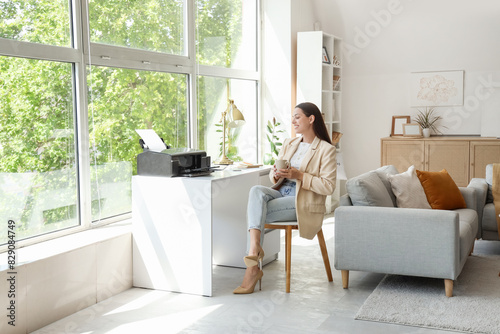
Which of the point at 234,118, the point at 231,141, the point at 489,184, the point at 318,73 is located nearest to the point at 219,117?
the point at 231,141

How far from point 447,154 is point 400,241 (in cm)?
357

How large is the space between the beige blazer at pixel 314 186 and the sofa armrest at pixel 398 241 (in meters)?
0.16

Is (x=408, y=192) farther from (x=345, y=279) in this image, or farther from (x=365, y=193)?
(x=345, y=279)

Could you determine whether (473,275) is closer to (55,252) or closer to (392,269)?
(392,269)

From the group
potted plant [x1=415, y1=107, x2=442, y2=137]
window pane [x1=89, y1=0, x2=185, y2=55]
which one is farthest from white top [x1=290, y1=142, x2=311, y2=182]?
potted plant [x1=415, y1=107, x2=442, y2=137]

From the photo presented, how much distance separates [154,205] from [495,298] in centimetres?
231

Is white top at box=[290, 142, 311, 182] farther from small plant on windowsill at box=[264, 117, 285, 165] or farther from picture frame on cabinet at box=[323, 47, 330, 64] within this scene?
picture frame on cabinet at box=[323, 47, 330, 64]

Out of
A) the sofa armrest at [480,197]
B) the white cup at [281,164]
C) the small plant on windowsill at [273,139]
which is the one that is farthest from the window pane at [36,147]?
the sofa armrest at [480,197]

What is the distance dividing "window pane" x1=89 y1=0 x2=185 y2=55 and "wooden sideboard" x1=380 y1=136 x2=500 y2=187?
323cm

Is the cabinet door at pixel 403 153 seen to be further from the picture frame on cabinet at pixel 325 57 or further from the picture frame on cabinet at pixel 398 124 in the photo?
the picture frame on cabinet at pixel 325 57

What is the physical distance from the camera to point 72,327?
3.33 m

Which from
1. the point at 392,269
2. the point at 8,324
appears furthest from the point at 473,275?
the point at 8,324

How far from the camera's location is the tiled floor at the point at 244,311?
3.26 meters

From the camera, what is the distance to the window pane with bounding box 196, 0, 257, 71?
5625 mm
